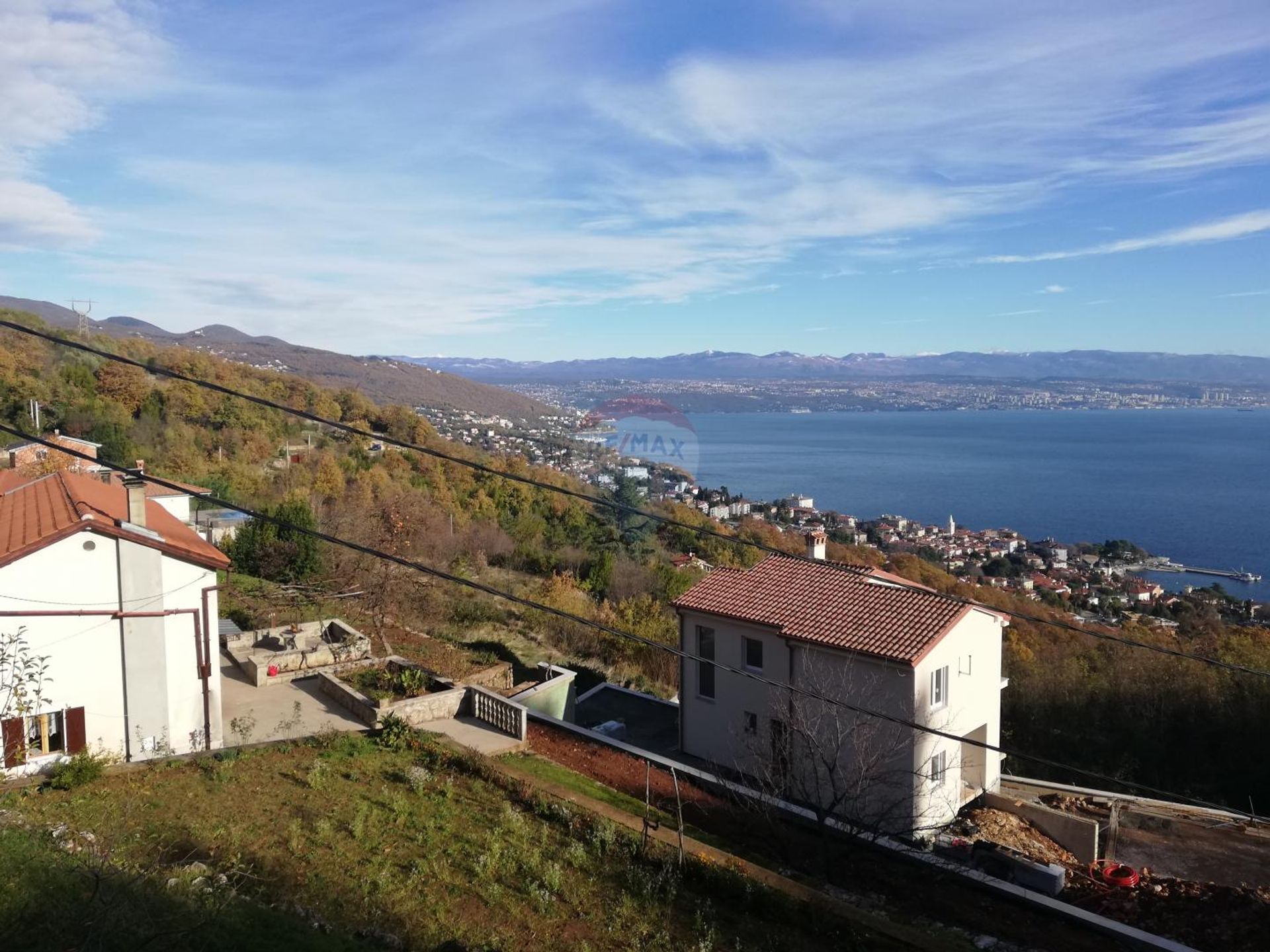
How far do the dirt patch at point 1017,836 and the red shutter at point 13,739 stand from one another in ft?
41.1

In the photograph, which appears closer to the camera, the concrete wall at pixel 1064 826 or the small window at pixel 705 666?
the concrete wall at pixel 1064 826

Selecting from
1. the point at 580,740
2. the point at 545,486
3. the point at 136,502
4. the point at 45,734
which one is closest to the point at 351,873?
the point at 545,486

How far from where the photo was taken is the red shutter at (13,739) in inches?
402

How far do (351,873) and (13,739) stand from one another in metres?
5.57

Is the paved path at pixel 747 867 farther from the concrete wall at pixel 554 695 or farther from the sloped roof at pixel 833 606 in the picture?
the sloped roof at pixel 833 606

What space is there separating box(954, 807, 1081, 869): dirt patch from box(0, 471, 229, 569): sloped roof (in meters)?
11.8

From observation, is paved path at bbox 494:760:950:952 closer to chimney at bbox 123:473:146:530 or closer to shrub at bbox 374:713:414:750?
shrub at bbox 374:713:414:750

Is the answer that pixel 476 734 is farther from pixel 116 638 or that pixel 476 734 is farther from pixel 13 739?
pixel 13 739

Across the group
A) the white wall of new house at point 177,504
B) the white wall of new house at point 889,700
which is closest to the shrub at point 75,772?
the white wall of new house at point 889,700

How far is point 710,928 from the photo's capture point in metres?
7.21

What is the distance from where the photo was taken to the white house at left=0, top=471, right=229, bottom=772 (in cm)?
1054

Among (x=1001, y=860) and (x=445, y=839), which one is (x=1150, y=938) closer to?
(x=1001, y=860)

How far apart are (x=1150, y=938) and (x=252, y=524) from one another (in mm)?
25935

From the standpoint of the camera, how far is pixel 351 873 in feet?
25.3
